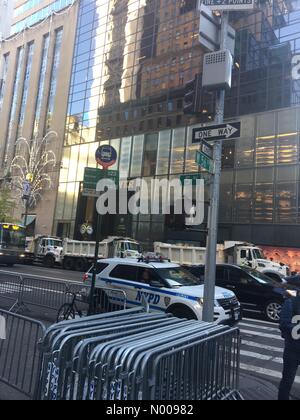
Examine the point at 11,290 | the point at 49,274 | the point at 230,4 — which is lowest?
the point at 49,274

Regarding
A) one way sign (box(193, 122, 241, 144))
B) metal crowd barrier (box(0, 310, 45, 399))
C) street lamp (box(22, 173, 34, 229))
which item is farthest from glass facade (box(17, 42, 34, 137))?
metal crowd barrier (box(0, 310, 45, 399))

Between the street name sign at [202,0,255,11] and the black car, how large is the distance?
692 centimetres

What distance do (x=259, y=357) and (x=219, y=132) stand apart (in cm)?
447

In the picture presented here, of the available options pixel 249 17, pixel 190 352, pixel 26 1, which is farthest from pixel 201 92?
pixel 26 1

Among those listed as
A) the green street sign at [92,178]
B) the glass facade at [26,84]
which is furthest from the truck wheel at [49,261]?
the glass facade at [26,84]

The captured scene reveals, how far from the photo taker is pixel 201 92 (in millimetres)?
7477

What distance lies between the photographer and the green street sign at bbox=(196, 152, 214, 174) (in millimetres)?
7532

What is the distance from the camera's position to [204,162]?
7.62 metres

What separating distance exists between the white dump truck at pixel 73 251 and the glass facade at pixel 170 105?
6.72 m

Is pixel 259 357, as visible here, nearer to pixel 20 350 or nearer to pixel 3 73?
pixel 20 350

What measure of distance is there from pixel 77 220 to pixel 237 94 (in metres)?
20.4

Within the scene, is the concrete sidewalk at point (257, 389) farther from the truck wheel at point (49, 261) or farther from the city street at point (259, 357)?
the truck wheel at point (49, 261)

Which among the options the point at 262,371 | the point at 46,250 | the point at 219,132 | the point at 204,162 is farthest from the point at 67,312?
the point at 46,250
